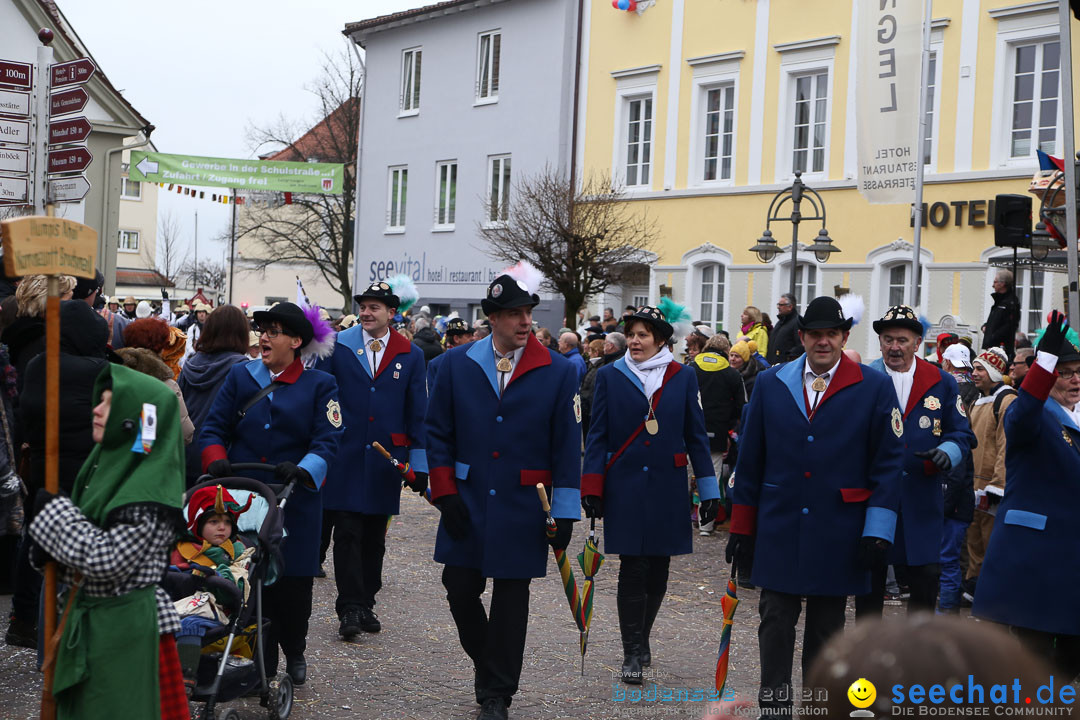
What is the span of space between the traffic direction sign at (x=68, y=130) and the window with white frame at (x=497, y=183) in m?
20.9

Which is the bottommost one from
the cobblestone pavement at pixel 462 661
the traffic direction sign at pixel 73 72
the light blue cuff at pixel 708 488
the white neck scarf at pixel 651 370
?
the cobblestone pavement at pixel 462 661

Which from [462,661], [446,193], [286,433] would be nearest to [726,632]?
[462,661]

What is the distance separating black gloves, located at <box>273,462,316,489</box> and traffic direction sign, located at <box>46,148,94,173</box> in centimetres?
466

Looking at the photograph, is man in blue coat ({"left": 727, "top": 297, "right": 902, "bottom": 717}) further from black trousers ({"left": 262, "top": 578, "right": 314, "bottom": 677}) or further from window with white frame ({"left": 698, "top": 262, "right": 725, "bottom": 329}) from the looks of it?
window with white frame ({"left": 698, "top": 262, "right": 725, "bottom": 329})

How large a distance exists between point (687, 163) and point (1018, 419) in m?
21.4

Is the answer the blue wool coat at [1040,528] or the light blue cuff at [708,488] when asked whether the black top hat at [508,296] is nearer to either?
the light blue cuff at [708,488]

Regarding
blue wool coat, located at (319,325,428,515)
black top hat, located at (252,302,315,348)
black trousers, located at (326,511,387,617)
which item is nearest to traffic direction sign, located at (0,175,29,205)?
blue wool coat, located at (319,325,428,515)

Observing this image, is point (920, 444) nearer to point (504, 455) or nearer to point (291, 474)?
point (504, 455)

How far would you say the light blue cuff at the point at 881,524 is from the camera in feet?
18.8

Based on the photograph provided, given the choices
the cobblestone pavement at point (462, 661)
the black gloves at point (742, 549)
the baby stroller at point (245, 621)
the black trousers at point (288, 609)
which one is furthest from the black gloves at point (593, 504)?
the baby stroller at point (245, 621)

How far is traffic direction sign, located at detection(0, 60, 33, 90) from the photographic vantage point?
10.2 meters

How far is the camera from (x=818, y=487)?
5871 mm

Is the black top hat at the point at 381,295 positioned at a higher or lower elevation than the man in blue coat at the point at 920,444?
higher

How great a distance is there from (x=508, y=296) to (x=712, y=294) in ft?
67.3
